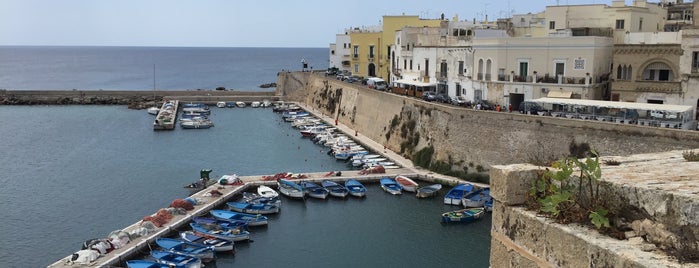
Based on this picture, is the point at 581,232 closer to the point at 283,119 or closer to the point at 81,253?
the point at 81,253

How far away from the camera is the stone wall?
26625 millimetres

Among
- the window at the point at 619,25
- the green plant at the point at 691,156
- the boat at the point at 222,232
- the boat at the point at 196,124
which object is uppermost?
the window at the point at 619,25

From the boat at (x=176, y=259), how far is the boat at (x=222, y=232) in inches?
96.2

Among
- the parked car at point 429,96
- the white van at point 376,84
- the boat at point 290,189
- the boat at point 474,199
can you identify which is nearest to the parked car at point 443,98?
the parked car at point 429,96

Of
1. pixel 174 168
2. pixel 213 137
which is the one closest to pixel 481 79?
pixel 174 168

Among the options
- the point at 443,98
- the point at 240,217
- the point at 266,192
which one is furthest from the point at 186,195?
the point at 443,98

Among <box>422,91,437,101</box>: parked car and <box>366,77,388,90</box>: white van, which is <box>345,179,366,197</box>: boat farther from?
<box>366,77,388,90</box>: white van

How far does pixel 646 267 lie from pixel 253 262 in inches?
846

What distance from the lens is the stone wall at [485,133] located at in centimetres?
2662

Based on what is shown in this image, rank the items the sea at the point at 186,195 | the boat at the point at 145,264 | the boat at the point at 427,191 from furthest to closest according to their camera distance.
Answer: the boat at the point at 427,191 < the sea at the point at 186,195 < the boat at the point at 145,264

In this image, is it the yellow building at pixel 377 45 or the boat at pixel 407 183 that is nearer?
the boat at pixel 407 183

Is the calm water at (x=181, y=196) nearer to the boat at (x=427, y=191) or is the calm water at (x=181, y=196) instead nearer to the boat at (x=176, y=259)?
the boat at (x=427, y=191)

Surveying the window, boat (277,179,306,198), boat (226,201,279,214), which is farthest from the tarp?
boat (226,201,279,214)

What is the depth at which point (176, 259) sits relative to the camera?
75.0ft
